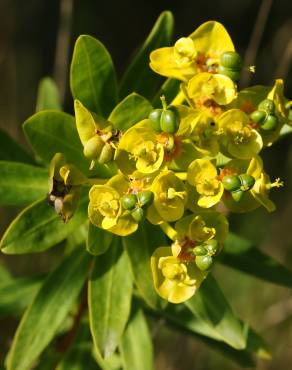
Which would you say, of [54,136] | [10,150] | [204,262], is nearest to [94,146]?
[54,136]

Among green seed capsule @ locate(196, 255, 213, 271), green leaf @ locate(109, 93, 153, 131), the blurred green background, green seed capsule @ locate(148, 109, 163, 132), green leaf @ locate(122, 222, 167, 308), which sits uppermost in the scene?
green seed capsule @ locate(148, 109, 163, 132)

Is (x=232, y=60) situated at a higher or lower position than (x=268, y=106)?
higher

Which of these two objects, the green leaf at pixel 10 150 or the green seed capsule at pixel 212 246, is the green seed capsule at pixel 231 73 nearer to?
the green seed capsule at pixel 212 246

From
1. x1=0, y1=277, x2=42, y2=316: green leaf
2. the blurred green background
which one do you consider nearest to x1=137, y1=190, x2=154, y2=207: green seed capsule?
x1=0, y1=277, x2=42, y2=316: green leaf

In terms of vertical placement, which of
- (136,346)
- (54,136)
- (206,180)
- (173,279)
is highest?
(206,180)

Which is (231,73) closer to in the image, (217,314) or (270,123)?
(270,123)

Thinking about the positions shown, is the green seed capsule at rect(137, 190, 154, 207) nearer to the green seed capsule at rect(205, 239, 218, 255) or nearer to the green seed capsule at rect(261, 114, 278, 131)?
the green seed capsule at rect(205, 239, 218, 255)

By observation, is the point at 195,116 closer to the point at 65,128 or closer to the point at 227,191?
the point at 227,191
